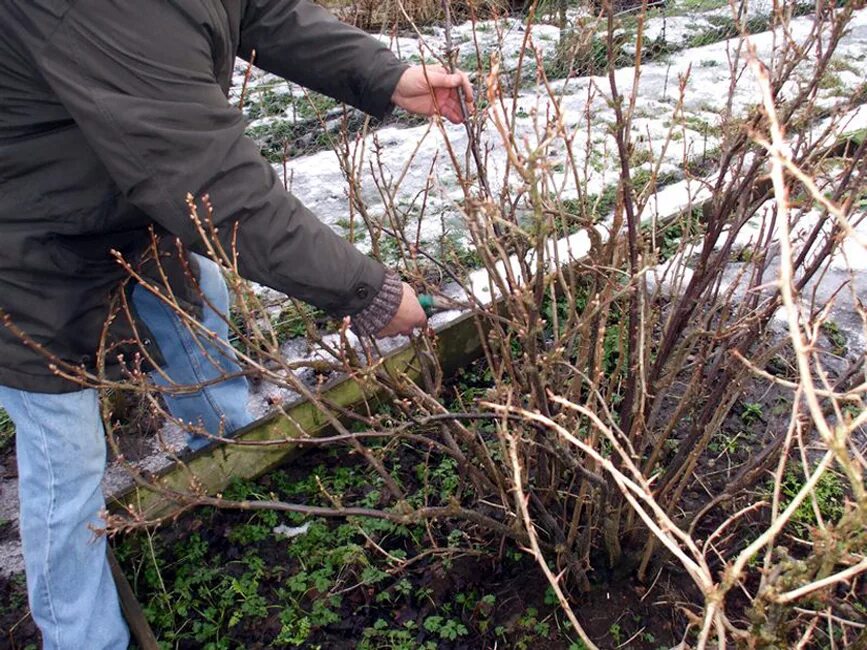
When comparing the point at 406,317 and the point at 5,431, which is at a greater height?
the point at 406,317

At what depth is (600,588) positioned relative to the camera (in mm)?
2357

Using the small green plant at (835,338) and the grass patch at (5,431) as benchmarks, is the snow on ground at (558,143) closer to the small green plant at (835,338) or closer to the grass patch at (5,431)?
the small green plant at (835,338)

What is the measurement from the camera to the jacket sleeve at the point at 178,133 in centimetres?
161

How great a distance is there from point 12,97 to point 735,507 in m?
2.39

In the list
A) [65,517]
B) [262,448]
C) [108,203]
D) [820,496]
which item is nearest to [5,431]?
[262,448]

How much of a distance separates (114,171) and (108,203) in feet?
0.94

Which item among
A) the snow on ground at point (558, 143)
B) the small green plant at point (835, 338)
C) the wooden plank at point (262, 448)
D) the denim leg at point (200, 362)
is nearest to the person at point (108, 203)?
the denim leg at point (200, 362)

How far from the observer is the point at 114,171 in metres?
1.71

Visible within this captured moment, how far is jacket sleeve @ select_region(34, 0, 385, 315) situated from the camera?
5.28 ft

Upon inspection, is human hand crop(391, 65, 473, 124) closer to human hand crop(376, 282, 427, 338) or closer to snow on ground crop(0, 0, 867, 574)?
snow on ground crop(0, 0, 867, 574)

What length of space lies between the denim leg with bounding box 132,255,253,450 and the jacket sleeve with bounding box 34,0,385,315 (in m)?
0.81

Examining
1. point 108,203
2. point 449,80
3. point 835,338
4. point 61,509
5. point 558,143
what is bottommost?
point 835,338

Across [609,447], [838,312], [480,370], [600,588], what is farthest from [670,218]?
[600,588]

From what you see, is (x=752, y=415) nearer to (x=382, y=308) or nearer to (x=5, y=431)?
(x=382, y=308)
